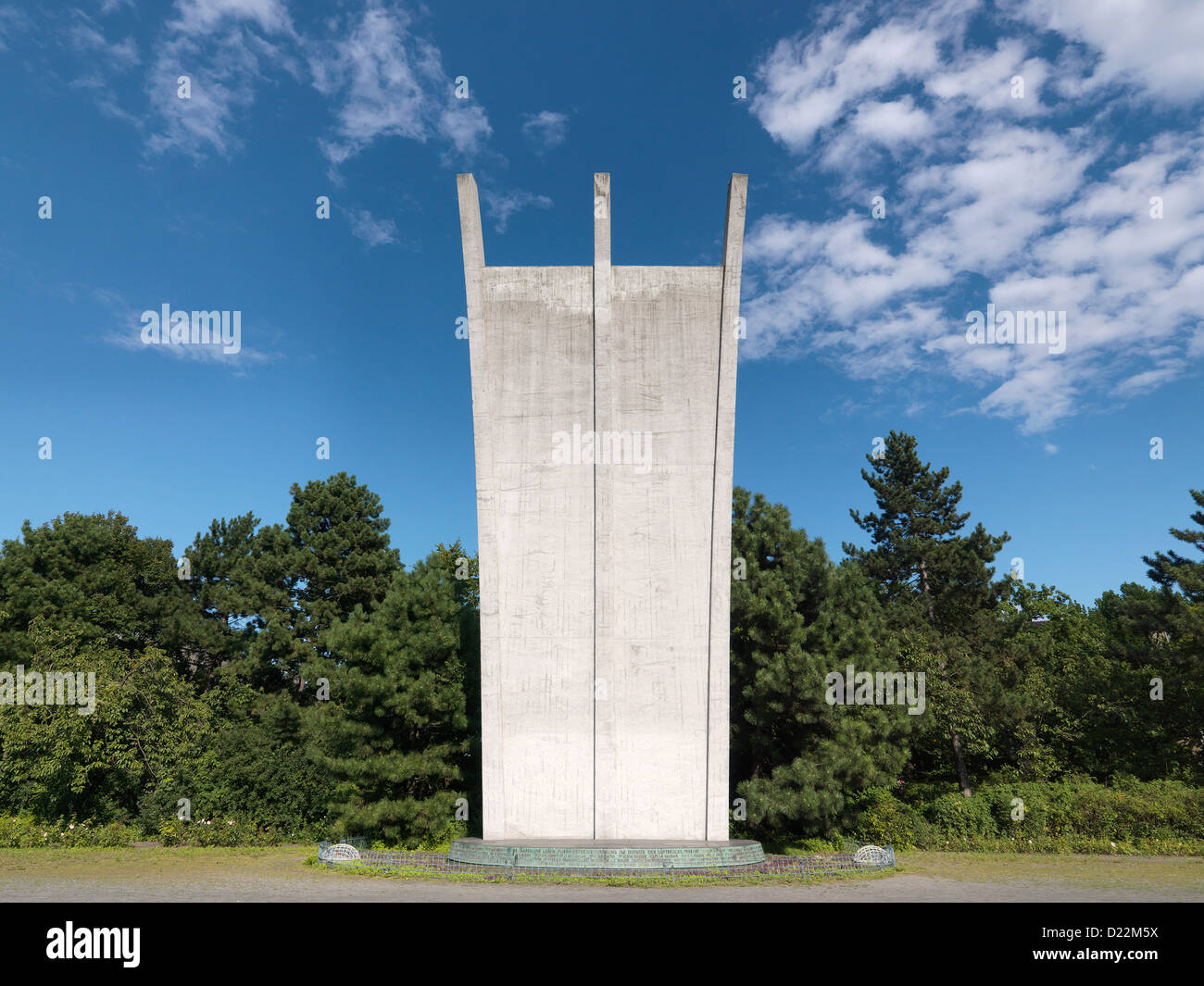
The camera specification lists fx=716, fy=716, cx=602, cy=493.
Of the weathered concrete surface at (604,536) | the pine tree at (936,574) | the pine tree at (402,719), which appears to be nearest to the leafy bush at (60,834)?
the pine tree at (402,719)

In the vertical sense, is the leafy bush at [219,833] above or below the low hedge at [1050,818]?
below

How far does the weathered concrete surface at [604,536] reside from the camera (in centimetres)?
1548

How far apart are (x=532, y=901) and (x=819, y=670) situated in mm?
10327

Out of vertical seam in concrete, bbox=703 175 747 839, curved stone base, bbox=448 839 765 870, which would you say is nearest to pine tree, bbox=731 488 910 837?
vertical seam in concrete, bbox=703 175 747 839

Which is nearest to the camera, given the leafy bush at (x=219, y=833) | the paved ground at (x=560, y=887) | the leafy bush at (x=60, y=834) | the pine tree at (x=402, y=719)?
the paved ground at (x=560, y=887)

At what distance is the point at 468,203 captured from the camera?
16.3 meters

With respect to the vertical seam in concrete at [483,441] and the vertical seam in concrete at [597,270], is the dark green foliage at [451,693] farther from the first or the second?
the vertical seam in concrete at [597,270]

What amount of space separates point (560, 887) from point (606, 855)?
1708 millimetres

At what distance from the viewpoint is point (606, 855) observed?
14.1 meters

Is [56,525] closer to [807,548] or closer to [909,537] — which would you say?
[807,548]

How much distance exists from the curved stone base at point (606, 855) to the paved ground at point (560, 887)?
1.29 metres

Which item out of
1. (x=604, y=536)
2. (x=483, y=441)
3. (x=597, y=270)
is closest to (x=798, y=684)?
(x=604, y=536)

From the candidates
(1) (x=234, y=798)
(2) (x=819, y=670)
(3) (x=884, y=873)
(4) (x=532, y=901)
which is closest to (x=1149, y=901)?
(3) (x=884, y=873)

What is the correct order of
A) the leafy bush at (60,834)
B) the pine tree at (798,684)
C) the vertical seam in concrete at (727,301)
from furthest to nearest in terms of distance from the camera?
1. the leafy bush at (60,834)
2. the pine tree at (798,684)
3. the vertical seam in concrete at (727,301)
